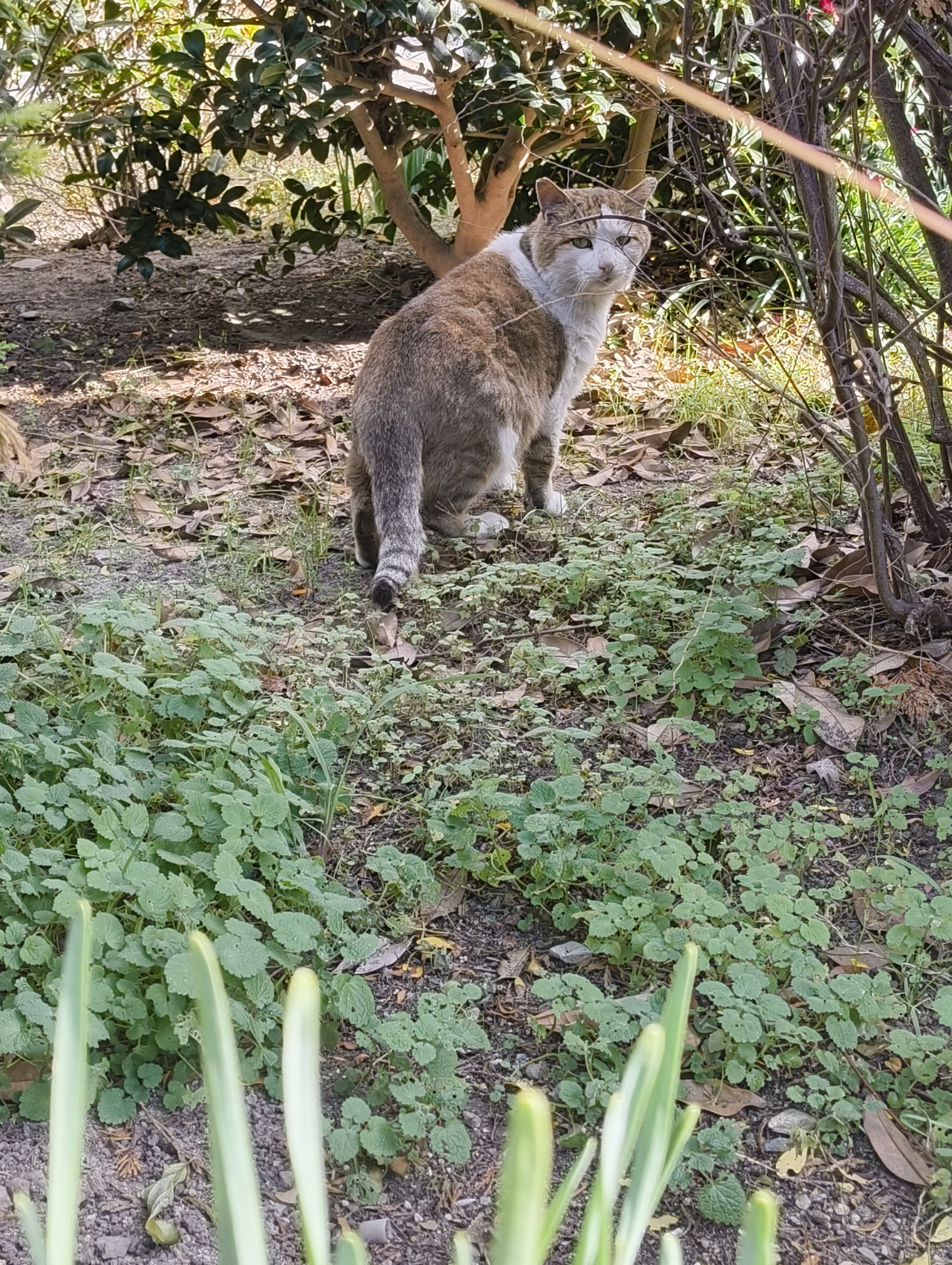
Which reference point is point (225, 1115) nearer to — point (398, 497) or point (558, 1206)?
point (558, 1206)

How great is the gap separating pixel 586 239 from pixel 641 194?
29 cm

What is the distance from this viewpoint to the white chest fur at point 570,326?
4.39m

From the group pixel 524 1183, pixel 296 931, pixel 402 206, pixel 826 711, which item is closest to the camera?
pixel 524 1183

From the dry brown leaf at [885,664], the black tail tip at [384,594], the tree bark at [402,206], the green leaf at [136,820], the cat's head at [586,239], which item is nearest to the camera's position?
the green leaf at [136,820]

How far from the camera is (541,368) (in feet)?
14.1

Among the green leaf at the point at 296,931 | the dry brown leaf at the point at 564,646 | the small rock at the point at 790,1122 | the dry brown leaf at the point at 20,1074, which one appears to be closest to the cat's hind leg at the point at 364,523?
the dry brown leaf at the point at 564,646

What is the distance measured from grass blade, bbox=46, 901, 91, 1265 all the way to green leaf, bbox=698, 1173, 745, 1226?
1237mm

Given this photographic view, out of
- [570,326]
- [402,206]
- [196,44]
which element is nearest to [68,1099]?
[570,326]

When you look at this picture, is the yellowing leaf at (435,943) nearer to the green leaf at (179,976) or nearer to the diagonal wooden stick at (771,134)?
the green leaf at (179,976)

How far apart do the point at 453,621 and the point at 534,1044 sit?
1580 mm

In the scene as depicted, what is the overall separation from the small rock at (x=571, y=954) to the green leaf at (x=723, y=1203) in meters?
0.56

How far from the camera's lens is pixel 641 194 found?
439 cm

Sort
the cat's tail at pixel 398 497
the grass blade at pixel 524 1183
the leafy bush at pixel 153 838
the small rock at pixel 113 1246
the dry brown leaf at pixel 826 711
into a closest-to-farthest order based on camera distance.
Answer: the grass blade at pixel 524 1183 < the small rock at pixel 113 1246 < the leafy bush at pixel 153 838 < the dry brown leaf at pixel 826 711 < the cat's tail at pixel 398 497

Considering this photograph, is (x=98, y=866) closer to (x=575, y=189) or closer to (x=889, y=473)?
(x=889, y=473)
